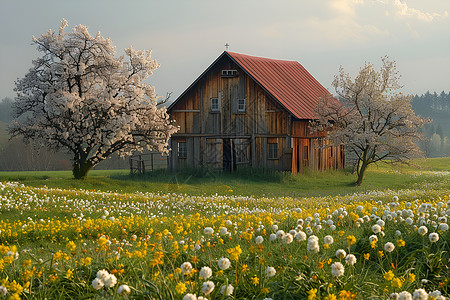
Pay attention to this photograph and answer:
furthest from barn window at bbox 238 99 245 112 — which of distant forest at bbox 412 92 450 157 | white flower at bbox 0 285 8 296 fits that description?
distant forest at bbox 412 92 450 157

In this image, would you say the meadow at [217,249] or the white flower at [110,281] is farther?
the meadow at [217,249]

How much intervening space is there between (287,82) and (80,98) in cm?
1888

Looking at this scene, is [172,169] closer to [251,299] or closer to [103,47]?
[103,47]

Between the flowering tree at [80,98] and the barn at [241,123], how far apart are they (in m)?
6.19

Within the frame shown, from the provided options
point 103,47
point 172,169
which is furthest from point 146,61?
point 172,169

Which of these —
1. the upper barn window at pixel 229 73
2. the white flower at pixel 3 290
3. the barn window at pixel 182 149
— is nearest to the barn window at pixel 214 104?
the upper barn window at pixel 229 73

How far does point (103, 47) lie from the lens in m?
31.5

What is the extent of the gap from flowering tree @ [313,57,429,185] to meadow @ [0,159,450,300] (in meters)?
8.81

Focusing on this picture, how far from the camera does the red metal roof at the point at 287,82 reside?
35.7m

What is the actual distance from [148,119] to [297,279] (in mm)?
Answer: 28877

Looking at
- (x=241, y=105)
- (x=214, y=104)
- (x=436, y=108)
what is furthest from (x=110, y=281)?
(x=436, y=108)

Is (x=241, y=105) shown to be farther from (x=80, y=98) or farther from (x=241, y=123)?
(x=80, y=98)

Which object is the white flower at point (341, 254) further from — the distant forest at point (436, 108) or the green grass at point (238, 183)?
the distant forest at point (436, 108)

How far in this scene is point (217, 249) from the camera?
8.46 m
